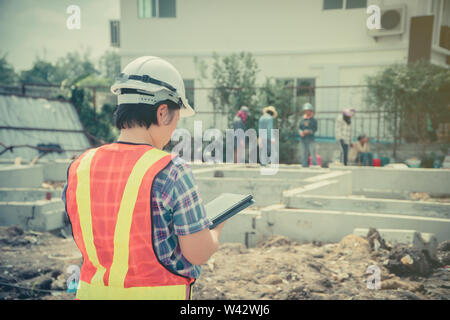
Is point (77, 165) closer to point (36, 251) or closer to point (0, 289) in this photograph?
point (0, 289)

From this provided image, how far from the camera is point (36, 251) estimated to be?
Result: 561 centimetres

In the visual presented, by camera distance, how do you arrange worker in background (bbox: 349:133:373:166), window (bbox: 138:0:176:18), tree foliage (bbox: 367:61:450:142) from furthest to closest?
window (bbox: 138:0:176:18) → tree foliage (bbox: 367:61:450:142) → worker in background (bbox: 349:133:373:166)

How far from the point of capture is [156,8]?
46.3ft

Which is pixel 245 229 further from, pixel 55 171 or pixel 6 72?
pixel 6 72

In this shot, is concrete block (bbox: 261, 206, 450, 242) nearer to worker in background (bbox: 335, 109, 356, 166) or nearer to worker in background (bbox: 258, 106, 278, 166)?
worker in background (bbox: 258, 106, 278, 166)

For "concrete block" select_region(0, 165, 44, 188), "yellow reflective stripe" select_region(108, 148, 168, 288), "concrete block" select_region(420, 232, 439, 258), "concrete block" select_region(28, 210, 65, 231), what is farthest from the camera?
"concrete block" select_region(0, 165, 44, 188)

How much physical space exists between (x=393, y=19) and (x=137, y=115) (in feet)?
42.5

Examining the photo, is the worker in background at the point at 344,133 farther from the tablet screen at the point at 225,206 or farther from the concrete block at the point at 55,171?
the tablet screen at the point at 225,206

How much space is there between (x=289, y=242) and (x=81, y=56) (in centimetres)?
3636

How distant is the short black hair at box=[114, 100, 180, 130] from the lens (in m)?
1.36

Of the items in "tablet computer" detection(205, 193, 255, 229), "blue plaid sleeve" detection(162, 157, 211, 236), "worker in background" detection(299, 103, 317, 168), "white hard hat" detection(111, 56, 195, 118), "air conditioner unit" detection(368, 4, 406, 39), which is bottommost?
"worker in background" detection(299, 103, 317, 168)

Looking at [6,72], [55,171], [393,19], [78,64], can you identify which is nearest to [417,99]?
[393,19]

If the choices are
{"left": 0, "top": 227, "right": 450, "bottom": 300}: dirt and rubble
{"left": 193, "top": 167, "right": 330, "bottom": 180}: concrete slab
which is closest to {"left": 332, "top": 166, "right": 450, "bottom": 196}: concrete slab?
{"left": 193, "top": 167, "right": 330, "bottom": 180}: concrete slab

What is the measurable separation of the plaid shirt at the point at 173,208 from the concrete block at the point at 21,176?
7.37 meters
